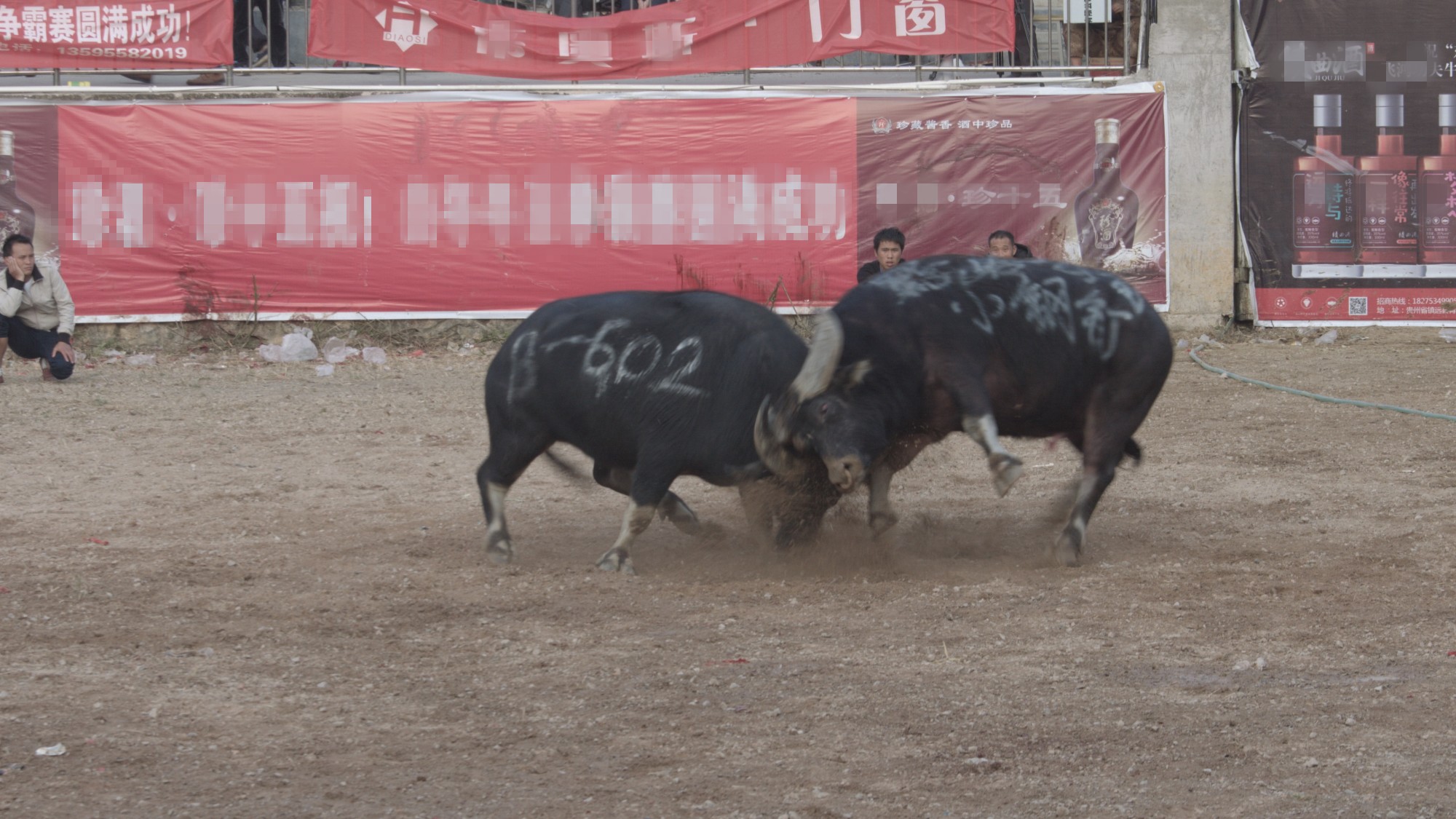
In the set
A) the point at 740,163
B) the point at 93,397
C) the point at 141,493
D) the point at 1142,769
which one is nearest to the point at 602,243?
the point at 740,163

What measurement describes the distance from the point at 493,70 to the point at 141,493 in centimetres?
629

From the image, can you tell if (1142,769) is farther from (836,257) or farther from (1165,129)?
(1165,129)

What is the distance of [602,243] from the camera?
12.8 meters

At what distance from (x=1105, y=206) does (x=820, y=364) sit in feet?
26.3

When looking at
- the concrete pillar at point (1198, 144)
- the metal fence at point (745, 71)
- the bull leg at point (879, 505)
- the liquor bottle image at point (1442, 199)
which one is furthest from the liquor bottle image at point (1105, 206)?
the bull leg at point (879, 505)

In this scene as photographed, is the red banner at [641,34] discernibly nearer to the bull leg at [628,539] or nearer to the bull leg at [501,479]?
the bull leg at [501,479]

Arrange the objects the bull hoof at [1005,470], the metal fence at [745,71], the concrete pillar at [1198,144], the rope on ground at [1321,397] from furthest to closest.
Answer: the metal fence at [745,71], the concrete pillar at [1198,144], the rope on ground at [1321,397], the bull hoof at [1005,470]

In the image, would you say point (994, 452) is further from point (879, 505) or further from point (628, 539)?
point (628, 539)

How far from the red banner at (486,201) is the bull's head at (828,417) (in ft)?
22.8

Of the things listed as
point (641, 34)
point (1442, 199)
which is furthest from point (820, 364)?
point (1442, 199)

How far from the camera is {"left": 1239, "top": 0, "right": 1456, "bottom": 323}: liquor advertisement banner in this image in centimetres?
1283

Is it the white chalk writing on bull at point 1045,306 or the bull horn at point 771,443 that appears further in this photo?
the white chalk writing on bull at point 1045,306

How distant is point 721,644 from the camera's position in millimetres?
4840

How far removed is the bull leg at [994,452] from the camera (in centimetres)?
558
